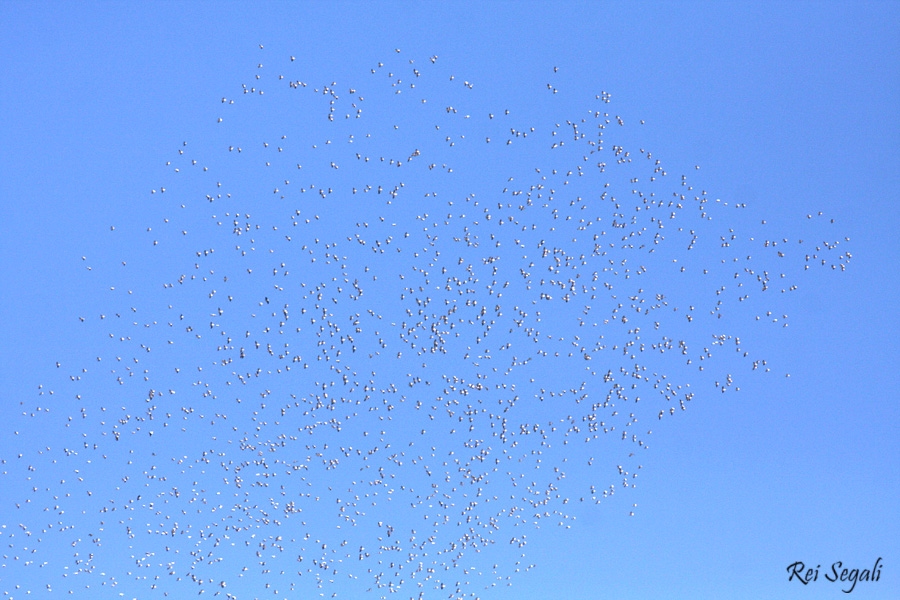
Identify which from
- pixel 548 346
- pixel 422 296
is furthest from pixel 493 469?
pixel 422 296

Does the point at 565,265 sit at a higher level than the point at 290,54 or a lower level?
lower

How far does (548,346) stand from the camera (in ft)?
18.0

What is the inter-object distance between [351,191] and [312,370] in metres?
1.42

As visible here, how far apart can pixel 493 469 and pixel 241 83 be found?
11.7 ft

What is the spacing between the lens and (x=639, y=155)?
555 cm

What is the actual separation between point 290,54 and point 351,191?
1.15 meters

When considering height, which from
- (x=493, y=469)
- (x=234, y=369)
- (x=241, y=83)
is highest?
(x=241, y=83)

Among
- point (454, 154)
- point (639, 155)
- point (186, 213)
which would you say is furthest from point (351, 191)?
point (639, 155)

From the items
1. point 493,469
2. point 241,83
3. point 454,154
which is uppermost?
point 241,83

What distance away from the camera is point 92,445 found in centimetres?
525

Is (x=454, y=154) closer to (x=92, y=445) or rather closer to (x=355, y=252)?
(x=355, y=252)

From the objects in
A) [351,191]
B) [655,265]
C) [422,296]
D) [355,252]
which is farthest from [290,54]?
[655,265]

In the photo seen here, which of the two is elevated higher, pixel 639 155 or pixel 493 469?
pixel 639 155

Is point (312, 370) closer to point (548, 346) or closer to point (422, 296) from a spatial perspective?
point (422, 296)
